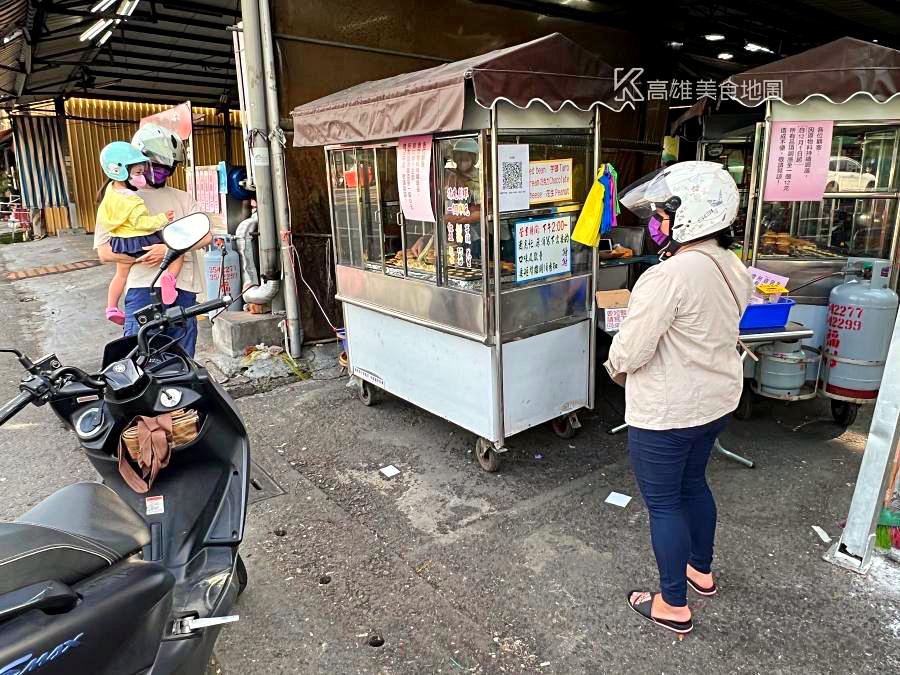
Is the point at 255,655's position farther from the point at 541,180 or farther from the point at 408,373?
the point at 541,180

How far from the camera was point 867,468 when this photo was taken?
296 centimetres

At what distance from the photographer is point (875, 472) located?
115 inches

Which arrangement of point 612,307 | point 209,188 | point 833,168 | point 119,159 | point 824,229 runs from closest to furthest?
point 119,159, point 612,307, point 833,168, point 824,229, point 209,188

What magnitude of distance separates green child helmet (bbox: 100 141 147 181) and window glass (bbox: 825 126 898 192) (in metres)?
4.73

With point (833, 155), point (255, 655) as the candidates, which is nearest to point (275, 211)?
point (255, 655)

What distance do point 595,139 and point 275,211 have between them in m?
3.21

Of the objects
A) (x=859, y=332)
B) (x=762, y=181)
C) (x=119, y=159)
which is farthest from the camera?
(x=762, y=181)

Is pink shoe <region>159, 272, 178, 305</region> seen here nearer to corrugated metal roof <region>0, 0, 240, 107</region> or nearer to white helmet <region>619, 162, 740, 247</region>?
white helmet <region>619, 162, 740, 247</region>

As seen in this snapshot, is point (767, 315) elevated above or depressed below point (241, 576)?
above

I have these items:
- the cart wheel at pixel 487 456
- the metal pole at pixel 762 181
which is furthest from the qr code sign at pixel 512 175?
the metal pole at pixel 762 181

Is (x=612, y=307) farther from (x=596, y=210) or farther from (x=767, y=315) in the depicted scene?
(x=767, y=315)

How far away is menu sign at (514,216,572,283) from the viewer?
12.5 ft

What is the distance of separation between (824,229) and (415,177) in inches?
130

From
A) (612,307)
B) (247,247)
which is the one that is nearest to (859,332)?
(612,307)
